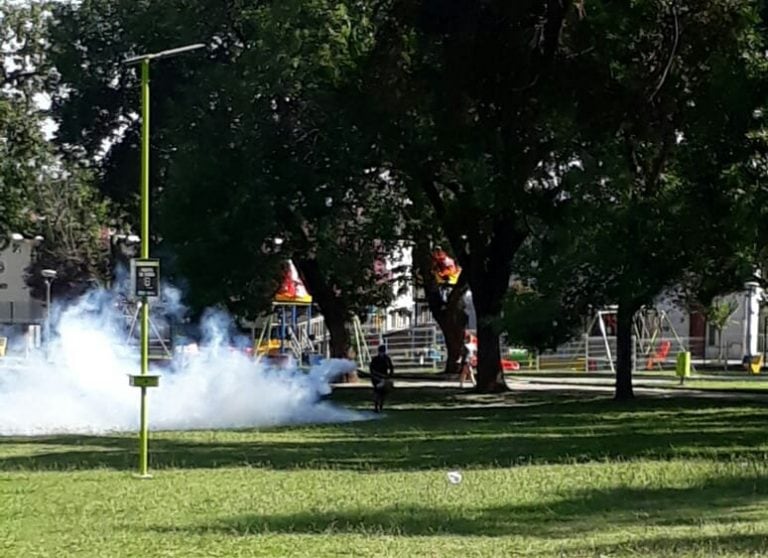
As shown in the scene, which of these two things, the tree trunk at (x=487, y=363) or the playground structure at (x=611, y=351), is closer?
the tree trunk at (x=487, y=363)

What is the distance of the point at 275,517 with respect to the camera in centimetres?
1614

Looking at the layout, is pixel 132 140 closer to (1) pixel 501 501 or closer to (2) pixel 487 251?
(2) pixel 487 251

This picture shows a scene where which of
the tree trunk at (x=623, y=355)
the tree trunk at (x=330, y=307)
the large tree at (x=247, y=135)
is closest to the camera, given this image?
the large tree at (x=247, y=135)

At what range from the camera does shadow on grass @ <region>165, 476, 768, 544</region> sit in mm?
15016

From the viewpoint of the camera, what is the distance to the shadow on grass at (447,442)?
2364 cm

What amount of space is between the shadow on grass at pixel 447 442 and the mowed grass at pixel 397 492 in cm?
6

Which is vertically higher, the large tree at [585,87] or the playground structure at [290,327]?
the large tree at [585,87]

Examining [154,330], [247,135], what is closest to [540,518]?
[247,135]

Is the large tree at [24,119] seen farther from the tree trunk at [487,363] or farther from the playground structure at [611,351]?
the playground structure at [611,351]

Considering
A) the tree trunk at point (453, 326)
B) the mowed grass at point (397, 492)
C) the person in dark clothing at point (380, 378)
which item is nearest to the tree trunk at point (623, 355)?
the person in dark clothing at point (380, 378)

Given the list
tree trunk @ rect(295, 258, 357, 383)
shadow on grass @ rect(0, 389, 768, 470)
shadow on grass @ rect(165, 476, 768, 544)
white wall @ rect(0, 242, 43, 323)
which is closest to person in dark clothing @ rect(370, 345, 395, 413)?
shadow on grass @ rect(0, 389, 768, 470)

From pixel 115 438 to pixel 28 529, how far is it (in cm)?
1416

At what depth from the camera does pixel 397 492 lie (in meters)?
18.6

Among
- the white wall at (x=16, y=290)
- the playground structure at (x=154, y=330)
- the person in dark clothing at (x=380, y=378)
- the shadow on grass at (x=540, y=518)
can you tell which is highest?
the white wall at (x=16, y=290)
